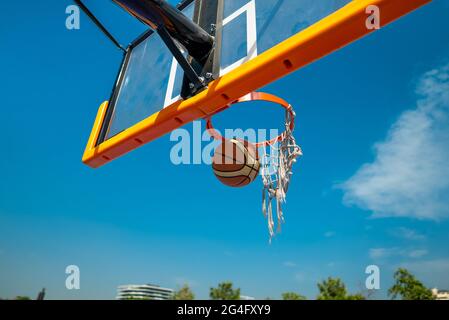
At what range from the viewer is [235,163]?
2.92 metres

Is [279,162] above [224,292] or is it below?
above

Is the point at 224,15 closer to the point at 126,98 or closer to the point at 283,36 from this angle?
the point at 283,36

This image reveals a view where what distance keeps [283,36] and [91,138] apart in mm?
2017

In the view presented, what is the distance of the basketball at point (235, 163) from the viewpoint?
2.92 meters

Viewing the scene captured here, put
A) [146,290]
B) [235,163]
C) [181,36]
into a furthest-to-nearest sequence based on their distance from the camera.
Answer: [146,290], [235,163], [181,36]

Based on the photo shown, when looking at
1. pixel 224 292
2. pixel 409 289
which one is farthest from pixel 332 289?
pixel 224 292

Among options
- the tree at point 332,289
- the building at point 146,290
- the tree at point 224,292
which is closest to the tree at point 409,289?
→ the tree at point 332,289

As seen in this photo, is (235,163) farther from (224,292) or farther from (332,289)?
(224,292)

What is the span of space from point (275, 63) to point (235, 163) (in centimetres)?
130

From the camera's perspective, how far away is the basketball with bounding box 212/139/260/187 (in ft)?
9.58

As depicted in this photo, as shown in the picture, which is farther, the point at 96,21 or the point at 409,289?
the point at 409,289

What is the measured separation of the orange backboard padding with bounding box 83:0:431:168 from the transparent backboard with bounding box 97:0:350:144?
0.41 ft

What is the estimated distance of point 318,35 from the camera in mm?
1605
